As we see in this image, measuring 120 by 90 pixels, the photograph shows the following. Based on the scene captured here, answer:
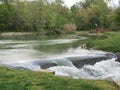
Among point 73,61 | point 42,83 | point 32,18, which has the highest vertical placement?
point 42,83

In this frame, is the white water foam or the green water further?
the green water

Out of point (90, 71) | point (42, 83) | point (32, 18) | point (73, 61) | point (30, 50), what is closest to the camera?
point (42, 83)

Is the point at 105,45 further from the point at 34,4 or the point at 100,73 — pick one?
the point at 34,4

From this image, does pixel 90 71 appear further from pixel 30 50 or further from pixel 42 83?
pixel 30 50

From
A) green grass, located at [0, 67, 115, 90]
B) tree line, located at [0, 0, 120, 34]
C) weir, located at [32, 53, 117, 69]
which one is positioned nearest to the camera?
green grass, located at [0, 67, 115, 90]

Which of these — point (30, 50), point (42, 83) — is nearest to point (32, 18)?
point (30, 50)

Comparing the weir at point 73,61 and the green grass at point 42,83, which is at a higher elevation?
the green grass at point 42,83

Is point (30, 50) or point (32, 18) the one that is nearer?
point (30, 50)

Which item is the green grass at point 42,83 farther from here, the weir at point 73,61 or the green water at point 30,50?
the green water at point 30,50

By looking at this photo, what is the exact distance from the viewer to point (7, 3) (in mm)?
67312

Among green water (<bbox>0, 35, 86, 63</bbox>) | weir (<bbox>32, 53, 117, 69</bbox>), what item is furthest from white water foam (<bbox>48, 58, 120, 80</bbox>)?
green water (<bbox>0, 35, 86, 63</bbox>)

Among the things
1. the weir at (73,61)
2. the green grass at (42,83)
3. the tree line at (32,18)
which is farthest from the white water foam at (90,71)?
the tree line at (32,18)

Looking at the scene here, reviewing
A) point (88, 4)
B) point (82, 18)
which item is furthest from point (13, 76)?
point (88, 4)

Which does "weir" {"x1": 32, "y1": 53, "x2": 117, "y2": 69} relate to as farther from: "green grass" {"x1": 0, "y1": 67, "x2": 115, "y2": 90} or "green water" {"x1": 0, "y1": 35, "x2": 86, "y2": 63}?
"green grass" {"x1": 0, "y1": 67, "x2": 115, "y2": 90}
